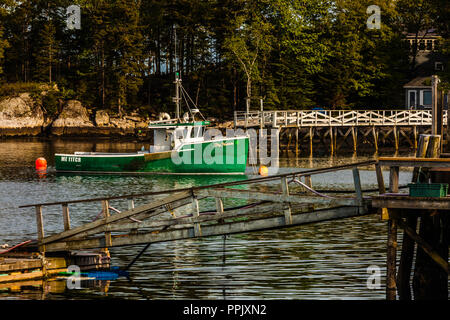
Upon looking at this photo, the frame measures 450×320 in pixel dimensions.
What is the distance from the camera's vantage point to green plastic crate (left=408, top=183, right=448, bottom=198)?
44.8ft

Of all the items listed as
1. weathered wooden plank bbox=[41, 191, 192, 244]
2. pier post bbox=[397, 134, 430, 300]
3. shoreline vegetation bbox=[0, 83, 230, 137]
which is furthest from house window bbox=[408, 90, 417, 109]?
weathered wooden plank bbox=[41, 191, 192, 244]

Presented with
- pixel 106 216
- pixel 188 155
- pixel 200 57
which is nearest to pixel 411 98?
pixel 200 57

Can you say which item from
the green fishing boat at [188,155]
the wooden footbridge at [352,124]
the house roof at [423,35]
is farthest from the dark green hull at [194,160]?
the house roof at [423,35]

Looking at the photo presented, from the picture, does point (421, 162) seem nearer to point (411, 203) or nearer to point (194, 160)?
point (411, 203)

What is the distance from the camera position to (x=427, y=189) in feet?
45.0

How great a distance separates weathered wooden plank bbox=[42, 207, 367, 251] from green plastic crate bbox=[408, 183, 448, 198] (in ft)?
4.27

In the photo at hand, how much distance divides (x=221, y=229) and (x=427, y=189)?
4529 millimetres

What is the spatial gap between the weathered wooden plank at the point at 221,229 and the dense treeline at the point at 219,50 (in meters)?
59.4

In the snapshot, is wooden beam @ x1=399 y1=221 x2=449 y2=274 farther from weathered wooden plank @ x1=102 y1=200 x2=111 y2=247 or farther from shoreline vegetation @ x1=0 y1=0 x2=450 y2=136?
shoreline vegetation @ x1=0 y1=0 x2=450 y2=136

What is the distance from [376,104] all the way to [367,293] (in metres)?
65.8

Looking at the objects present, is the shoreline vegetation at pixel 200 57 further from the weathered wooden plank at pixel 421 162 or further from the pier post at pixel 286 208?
the weathered wooden plank at pixel 421 162

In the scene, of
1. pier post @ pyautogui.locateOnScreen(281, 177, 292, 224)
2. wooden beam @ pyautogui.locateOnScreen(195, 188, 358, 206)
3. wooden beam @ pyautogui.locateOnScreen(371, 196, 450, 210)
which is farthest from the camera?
pier post @ pyautogui.locateOnScreen(281, 177, 292, 224)

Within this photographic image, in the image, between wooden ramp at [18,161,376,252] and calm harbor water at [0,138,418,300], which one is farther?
calm harbor water at [0,138,418,300]

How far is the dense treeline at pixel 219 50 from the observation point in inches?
3061
